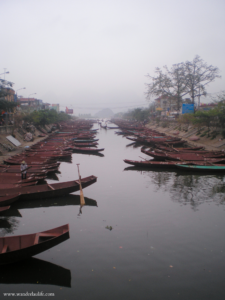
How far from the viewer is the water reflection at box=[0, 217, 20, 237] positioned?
975cm

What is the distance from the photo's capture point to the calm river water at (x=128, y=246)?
6.64 metres

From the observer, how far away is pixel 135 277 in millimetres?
6938

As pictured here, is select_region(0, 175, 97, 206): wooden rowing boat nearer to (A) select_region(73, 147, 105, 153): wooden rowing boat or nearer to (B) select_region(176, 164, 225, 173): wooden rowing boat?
(B) select_region(176, 164, 225, 173): wooden rowing boat

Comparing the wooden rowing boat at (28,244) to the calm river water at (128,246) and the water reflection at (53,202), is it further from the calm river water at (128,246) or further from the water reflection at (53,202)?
the water reflection at (53,202)

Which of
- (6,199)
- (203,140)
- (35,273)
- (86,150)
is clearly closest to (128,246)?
(35,273)

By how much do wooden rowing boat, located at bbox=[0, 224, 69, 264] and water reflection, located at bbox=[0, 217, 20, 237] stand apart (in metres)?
2.68

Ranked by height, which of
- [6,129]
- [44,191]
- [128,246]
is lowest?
[128,246]

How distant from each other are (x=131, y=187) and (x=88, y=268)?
8.31m

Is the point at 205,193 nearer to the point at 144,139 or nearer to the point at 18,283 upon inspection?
the point at 18,283

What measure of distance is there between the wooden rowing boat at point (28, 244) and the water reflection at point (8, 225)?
8.79ft

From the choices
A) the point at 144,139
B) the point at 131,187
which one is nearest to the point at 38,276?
the point at 131,187

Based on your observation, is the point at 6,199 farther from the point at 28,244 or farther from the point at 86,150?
the point at 86,150

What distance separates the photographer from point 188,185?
1579 cm

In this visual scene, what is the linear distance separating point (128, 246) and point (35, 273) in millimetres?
3074
